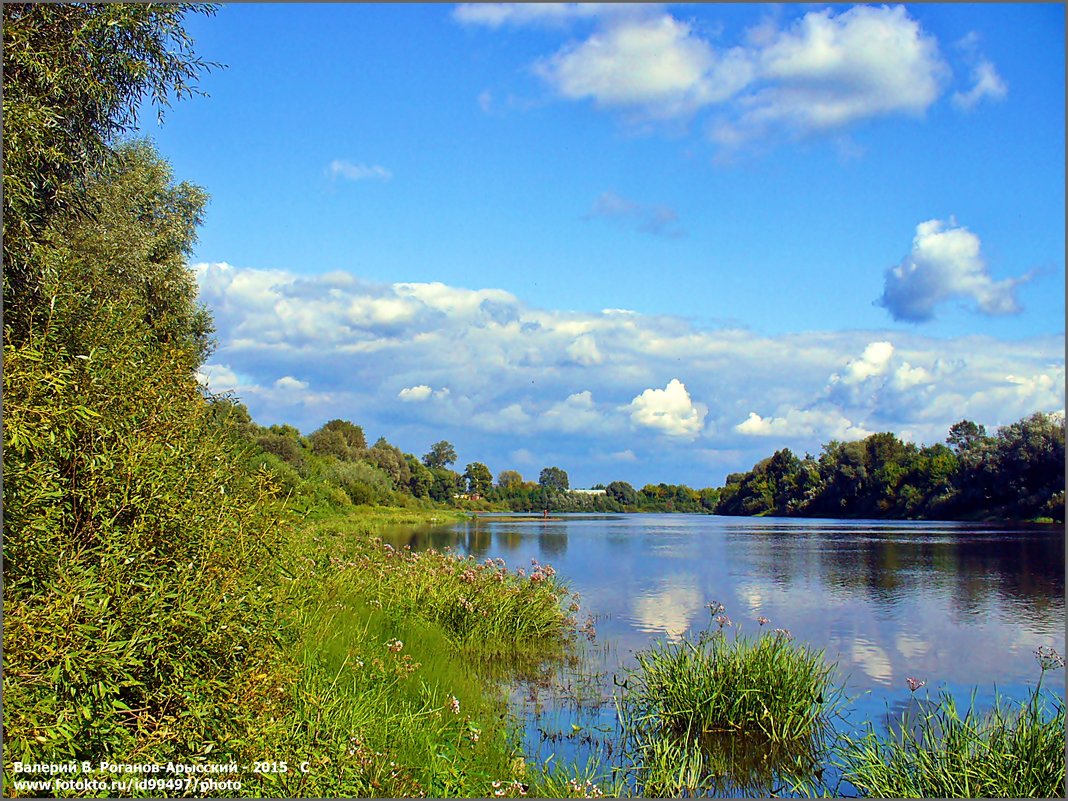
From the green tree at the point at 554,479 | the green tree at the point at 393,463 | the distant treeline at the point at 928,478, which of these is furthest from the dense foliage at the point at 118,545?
the green tree at the point at 554,479

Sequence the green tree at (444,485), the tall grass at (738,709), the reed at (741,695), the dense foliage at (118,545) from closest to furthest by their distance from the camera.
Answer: the dense foliage at (118,545)
the tall grass at (738,709)
the reed at (741,695)
the green tree at (444,485)

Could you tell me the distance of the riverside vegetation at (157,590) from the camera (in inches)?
221

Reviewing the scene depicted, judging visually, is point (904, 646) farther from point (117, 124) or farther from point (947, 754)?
point (117, 124)

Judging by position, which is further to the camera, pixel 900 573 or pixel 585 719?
pixel 900 573

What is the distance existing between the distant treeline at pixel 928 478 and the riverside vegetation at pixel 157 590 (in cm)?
6394

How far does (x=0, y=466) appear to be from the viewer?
5.51 m

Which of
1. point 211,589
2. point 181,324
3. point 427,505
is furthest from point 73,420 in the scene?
point 427,505

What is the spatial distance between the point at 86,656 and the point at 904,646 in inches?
642

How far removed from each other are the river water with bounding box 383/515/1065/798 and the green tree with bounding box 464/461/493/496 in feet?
295

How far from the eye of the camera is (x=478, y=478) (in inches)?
5340

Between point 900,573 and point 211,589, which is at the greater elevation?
point 211,589

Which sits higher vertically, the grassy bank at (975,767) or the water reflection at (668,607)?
the grassy bank at (975,767)

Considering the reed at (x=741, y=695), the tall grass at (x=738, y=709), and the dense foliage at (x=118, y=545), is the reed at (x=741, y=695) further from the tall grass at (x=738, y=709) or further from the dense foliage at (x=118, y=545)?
the dense foliage at (x=118, y=545)

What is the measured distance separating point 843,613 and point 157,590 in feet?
63.8
